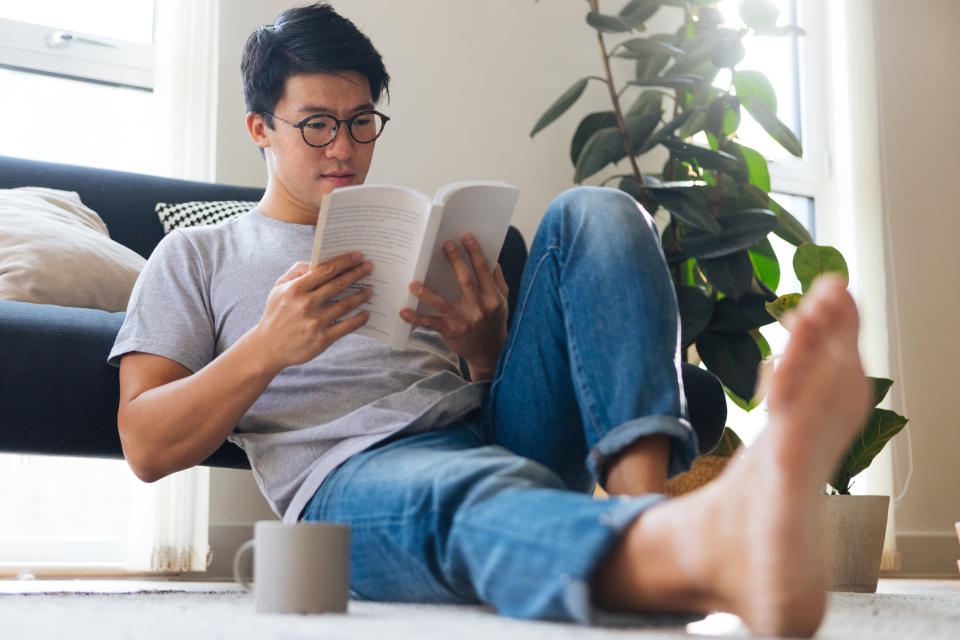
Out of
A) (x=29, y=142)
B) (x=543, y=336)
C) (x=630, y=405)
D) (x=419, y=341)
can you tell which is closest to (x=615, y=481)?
(x=630, y=405)

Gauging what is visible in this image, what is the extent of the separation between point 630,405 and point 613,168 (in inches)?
94.2

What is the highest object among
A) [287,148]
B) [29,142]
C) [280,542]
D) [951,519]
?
[29,142]

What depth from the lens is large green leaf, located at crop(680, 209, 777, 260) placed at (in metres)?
2.62

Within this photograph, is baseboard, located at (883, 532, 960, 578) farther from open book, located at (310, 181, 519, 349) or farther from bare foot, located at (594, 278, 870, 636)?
bare foot, located at (594, 278, 870, 636)

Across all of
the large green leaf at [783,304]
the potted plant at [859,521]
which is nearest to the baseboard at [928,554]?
the potted plant at [859,521]

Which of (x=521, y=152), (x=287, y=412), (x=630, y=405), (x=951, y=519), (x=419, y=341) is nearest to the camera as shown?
(x=630, y=405)

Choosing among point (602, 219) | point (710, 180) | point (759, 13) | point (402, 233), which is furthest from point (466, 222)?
point (759, 13)

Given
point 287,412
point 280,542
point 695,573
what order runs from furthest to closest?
point 287,412
point 280,542
point 695,573

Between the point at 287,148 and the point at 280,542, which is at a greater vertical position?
the point at 287,148

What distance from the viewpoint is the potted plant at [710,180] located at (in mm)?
2611

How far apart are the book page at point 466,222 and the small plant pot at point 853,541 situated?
50.7 inches

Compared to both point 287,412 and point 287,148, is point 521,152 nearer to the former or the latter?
point 287,148

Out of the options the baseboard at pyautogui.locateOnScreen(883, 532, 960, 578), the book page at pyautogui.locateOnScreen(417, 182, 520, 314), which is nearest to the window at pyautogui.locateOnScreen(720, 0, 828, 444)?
the baseboard at pyautogui.locateOnScreen(883, 532, 960, 578)

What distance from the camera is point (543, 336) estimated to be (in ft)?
3.66
